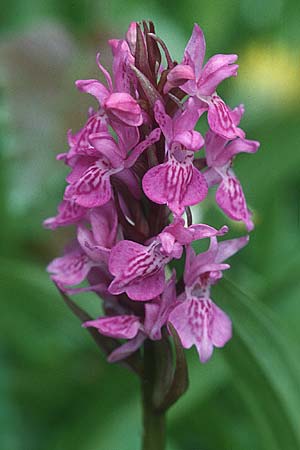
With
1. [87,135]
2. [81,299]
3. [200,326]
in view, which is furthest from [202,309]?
[81,299]

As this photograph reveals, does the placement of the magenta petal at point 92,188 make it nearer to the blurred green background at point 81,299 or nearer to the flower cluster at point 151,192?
the flower cluster at point 151,192

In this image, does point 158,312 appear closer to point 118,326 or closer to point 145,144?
point 118,326

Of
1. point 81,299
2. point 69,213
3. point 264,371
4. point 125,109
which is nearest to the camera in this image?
point 125,109

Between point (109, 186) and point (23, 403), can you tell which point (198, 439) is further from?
point (109, 186)

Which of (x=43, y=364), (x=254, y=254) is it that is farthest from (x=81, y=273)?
(x=254, y=254)

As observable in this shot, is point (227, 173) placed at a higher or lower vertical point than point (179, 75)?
lower

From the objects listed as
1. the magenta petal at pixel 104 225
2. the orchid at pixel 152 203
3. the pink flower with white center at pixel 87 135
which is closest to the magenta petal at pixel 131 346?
the orchid at pixel 152 203

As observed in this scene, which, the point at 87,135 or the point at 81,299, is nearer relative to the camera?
the point at 87,135
